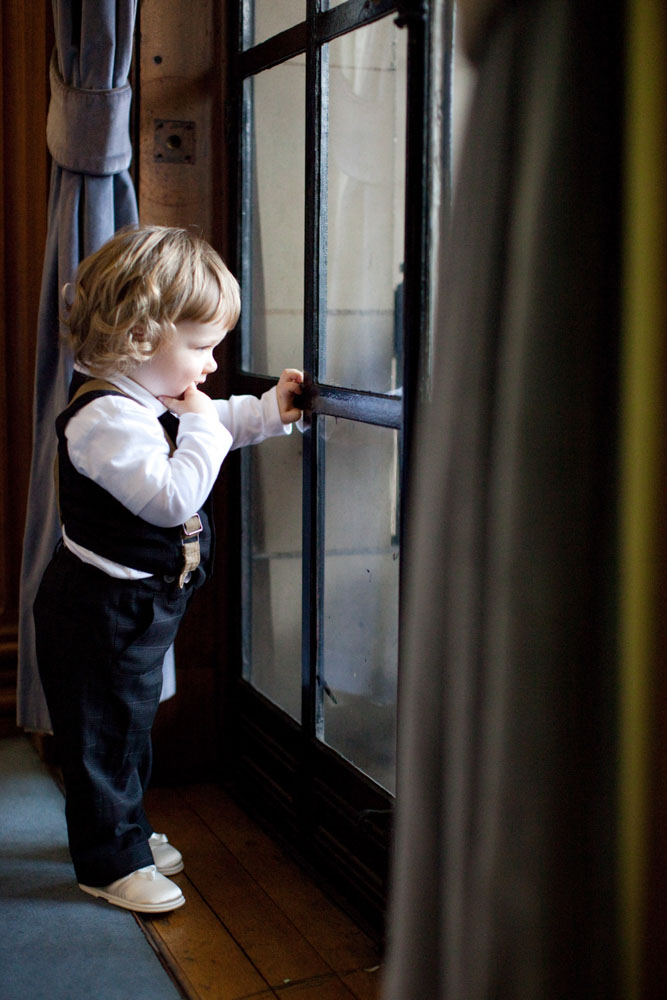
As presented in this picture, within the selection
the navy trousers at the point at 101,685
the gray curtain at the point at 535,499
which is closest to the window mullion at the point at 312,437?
the navy trousers at the point at 101,685

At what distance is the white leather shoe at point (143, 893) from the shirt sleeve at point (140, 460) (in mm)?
623

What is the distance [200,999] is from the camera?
1.55 m

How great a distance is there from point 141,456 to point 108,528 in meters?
0.15

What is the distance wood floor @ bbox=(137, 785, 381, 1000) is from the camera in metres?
1.60

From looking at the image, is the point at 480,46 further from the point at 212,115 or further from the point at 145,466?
the point at 212,115

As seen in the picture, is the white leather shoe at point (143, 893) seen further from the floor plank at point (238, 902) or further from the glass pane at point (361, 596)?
the glass pane at point (361, 596)

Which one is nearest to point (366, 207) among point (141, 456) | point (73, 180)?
point (141, 456)

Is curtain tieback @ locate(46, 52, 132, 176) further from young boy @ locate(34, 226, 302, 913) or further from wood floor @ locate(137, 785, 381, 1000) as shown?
wood floor @ locate(137, 785, 381, 1000)

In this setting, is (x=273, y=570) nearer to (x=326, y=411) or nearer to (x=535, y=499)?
(x=326, y=411)

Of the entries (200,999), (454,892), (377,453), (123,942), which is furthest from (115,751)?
(454,892)

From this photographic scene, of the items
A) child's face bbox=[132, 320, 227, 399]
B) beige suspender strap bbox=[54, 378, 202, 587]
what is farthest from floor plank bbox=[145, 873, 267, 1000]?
child's face bbox=[132, 320, 227, 399]

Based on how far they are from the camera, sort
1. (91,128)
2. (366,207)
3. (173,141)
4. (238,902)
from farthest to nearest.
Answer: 1. (173,141)
2. (91,128)
3. (238,902)
4. (366,207)

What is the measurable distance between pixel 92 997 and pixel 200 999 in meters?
0.16

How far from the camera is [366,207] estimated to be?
1.73 meters
